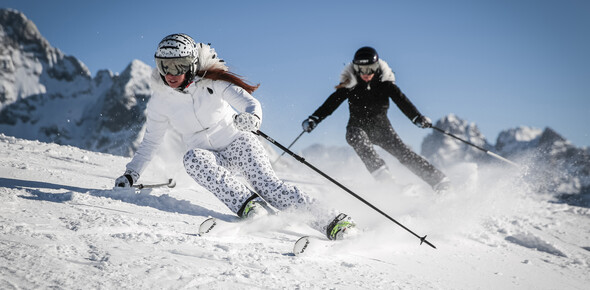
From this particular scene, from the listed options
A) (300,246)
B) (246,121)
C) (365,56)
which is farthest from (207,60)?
(365,56)

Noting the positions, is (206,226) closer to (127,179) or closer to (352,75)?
(127,179)

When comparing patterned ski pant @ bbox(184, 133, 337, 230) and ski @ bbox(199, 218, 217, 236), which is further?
patterned ski pant @ bbox(184, 133, 337, 230)

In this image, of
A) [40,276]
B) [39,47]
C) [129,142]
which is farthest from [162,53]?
[39,47]

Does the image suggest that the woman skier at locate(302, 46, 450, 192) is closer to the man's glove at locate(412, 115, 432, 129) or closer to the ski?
the man's glove at locate(412, 115, 432, 129)

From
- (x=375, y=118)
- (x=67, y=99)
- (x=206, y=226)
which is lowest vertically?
(x=67, y=99)

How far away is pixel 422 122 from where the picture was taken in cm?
498

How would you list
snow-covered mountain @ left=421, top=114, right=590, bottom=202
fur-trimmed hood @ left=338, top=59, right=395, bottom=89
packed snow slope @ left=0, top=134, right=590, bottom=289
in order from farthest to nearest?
snow-covered mountain @ left=421, top=114, right=590, bottom=202
fur-trimmed hood @ left=338, top=59, right=395, bottom=89
packed snow slope @ left=0, top=134, right=590, bottom=289

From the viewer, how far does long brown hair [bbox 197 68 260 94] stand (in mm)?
3102

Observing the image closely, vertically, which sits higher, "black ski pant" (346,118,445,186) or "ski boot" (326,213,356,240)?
"black ski pant" (346,118,445,186)

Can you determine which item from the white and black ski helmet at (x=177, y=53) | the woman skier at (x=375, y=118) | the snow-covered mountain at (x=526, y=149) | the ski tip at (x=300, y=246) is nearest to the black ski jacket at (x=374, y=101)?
the woman skier at (x=375, y=118)

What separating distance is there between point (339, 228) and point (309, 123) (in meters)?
2.83

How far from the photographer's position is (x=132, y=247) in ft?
5.90

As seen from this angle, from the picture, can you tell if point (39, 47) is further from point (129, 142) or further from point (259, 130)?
point (259, 130)

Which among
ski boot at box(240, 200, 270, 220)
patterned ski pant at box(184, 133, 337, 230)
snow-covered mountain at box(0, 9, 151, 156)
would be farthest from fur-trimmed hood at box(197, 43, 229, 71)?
snow-covered mountain at box(0, 9, 151, 156)
